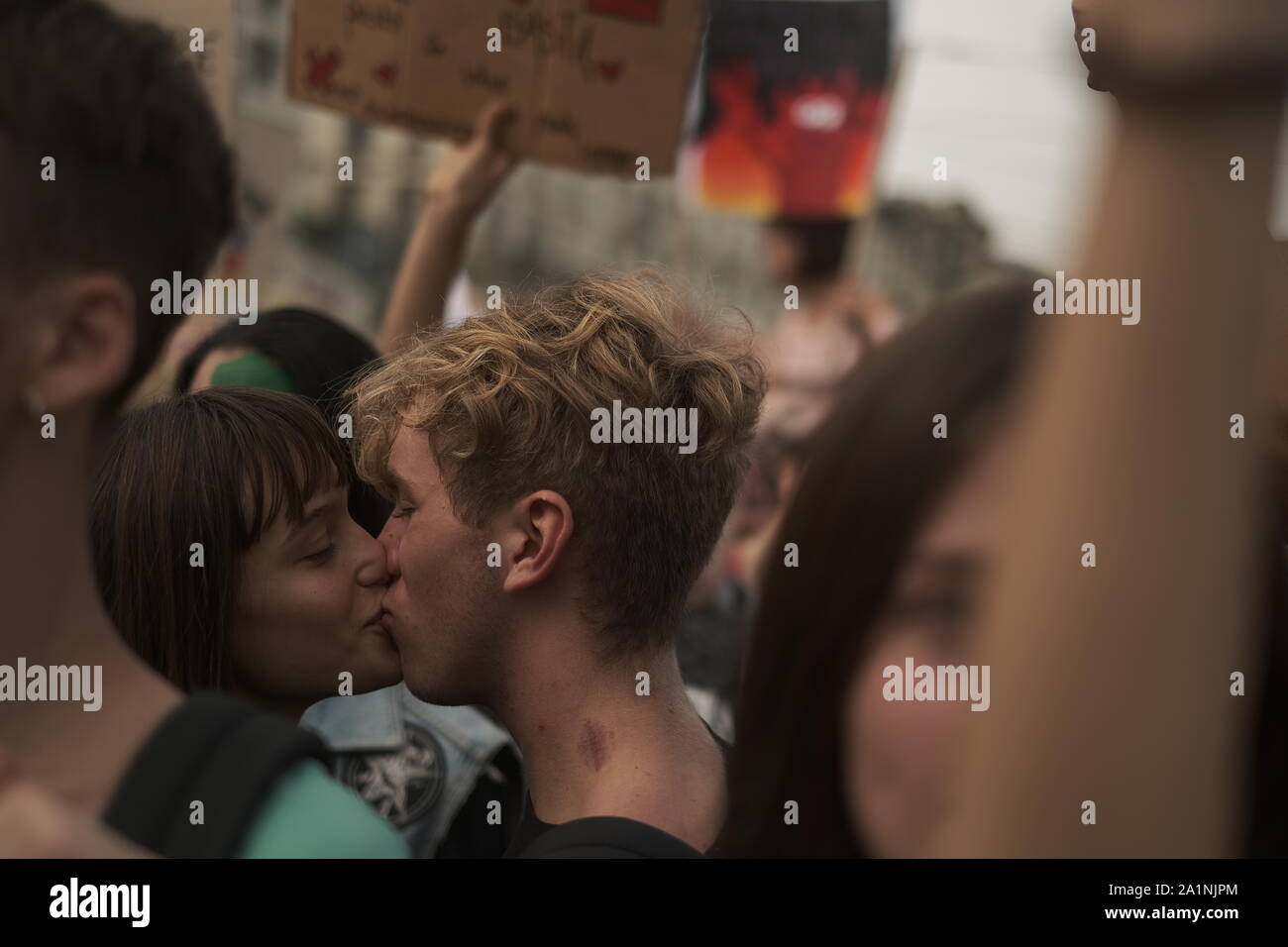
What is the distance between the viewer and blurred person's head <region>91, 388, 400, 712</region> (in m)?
1.90

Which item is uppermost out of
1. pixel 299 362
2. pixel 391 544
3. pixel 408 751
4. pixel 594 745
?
pixel 299 362

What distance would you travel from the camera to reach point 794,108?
5.70 meters

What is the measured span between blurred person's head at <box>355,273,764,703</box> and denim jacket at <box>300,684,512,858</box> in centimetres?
54

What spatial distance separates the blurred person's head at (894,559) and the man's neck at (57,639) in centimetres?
61

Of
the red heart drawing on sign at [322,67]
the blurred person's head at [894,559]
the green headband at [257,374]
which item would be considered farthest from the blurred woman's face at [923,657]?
the red heart drawing on sign at [322,67]

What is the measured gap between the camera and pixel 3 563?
119cm

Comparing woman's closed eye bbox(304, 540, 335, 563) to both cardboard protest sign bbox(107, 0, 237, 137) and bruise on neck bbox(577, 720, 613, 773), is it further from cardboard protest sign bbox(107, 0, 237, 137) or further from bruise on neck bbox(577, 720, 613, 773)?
cardboard protest sign bbox(107, 0, 237, 137)

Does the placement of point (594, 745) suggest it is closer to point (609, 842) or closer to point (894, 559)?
point (609, 842)

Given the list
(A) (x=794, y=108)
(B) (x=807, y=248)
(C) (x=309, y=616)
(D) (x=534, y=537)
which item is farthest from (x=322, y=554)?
(A) (x=794, y=108)

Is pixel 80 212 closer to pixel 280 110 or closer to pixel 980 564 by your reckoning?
pixel 980 564

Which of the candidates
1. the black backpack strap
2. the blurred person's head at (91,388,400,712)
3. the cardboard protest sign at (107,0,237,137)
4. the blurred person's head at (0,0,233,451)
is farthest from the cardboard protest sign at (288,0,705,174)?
the black backpack strap

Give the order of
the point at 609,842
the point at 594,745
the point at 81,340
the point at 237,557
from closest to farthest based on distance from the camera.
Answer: the point at 81,340 < the point at 609,842 < the point at 594,745 < the point at 237,557

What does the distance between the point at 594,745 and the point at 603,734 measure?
0.06ft

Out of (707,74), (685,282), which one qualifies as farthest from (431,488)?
(707,74)
